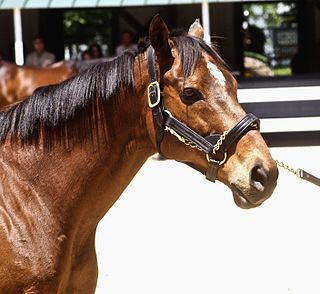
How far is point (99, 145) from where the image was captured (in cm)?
292

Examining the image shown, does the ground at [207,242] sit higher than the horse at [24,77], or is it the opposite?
the horse at [24,77]

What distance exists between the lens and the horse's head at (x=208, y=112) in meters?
2.69

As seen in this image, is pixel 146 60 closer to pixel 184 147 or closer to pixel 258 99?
pixel 184 147

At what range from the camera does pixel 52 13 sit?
57.5ft

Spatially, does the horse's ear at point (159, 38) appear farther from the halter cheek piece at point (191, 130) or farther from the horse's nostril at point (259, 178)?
the horse's nostril at point (259, 178)

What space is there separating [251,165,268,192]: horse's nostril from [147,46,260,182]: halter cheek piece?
0.13m

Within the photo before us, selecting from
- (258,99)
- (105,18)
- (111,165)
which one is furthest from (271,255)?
(105,18)

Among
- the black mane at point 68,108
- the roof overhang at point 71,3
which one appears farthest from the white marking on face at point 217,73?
the roof overhang at point 71,3

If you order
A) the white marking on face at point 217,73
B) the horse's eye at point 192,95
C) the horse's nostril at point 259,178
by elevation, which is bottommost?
the horse's nostril at point 259,178

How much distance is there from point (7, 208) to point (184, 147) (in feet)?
2.18

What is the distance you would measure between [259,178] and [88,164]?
2.12 ft

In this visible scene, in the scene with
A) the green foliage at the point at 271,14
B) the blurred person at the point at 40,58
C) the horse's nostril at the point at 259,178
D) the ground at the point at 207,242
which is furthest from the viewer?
the green foliage at the point at 271,14

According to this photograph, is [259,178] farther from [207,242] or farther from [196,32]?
[207,242]

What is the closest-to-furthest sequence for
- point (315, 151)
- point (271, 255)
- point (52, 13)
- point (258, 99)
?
1. point (271, 255)
2. point (315, 151)
3. point (258, 99)
4. point (52, 13)
